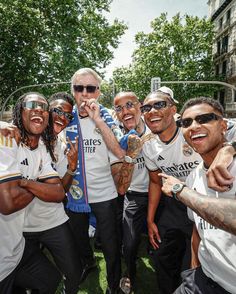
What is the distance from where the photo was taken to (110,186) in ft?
11.2

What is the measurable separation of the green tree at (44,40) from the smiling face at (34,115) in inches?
653

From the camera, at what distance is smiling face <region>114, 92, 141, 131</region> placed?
3.98 meters

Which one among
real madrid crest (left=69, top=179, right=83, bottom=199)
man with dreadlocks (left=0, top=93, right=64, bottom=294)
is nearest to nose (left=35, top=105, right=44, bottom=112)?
Answer: man with dreadlocks (left=0, top=93, right=64, bottom=294)

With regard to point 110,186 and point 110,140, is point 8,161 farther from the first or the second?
point 110,186

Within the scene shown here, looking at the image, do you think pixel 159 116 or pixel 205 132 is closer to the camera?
pixel 205 132

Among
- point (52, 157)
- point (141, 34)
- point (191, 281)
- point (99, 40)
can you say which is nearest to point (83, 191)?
point (52, 157)

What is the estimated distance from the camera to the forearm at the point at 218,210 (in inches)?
61.6

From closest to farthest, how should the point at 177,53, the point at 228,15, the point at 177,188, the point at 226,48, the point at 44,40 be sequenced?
the point at 177,188 < the point at 44,40 < the point at 177,53 < the point at 228,15 < the point at 226,48

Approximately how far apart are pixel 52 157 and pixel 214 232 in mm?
1903

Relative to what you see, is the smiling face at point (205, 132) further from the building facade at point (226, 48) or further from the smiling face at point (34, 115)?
the building facade at point (226, 48)

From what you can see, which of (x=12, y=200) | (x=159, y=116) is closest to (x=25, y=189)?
(x=12, y=200)

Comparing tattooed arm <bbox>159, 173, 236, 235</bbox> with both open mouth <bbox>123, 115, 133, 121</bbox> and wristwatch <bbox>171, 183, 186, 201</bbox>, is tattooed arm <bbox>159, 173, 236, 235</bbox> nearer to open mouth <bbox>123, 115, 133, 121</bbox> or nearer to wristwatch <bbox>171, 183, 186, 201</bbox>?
wristwatch <bbox>171, 183, 186, 201</bbox>

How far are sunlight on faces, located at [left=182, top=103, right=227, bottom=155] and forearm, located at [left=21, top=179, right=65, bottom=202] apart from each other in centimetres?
142

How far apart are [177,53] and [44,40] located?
72.3ft
